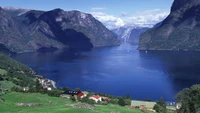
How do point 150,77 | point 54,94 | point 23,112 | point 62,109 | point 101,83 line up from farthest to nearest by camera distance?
point 150,77, point 101,83, point 54,94, point 62,109, point 23,112

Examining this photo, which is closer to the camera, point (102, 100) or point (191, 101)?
point (191, 101)

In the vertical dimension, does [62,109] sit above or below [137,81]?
above

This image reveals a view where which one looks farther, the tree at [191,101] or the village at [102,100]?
the village at [102,100]

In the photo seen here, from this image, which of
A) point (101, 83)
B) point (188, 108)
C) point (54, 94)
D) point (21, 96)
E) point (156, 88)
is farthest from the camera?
point (101, 83)

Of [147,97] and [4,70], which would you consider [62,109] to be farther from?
[4,70]

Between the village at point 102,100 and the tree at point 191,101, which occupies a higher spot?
the tree at point 191,101

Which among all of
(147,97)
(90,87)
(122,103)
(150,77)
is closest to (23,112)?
(122,103)

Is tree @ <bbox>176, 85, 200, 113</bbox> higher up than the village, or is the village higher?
tree @ <bbox>176, 85, 200, 113</bbox>

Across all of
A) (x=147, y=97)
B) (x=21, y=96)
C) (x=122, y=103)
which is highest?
(x=21, y=96)

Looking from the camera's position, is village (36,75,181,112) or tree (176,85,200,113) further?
village (36,75,181,112)

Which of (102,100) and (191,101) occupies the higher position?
(191,101)

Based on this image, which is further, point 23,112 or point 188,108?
point 188,108
